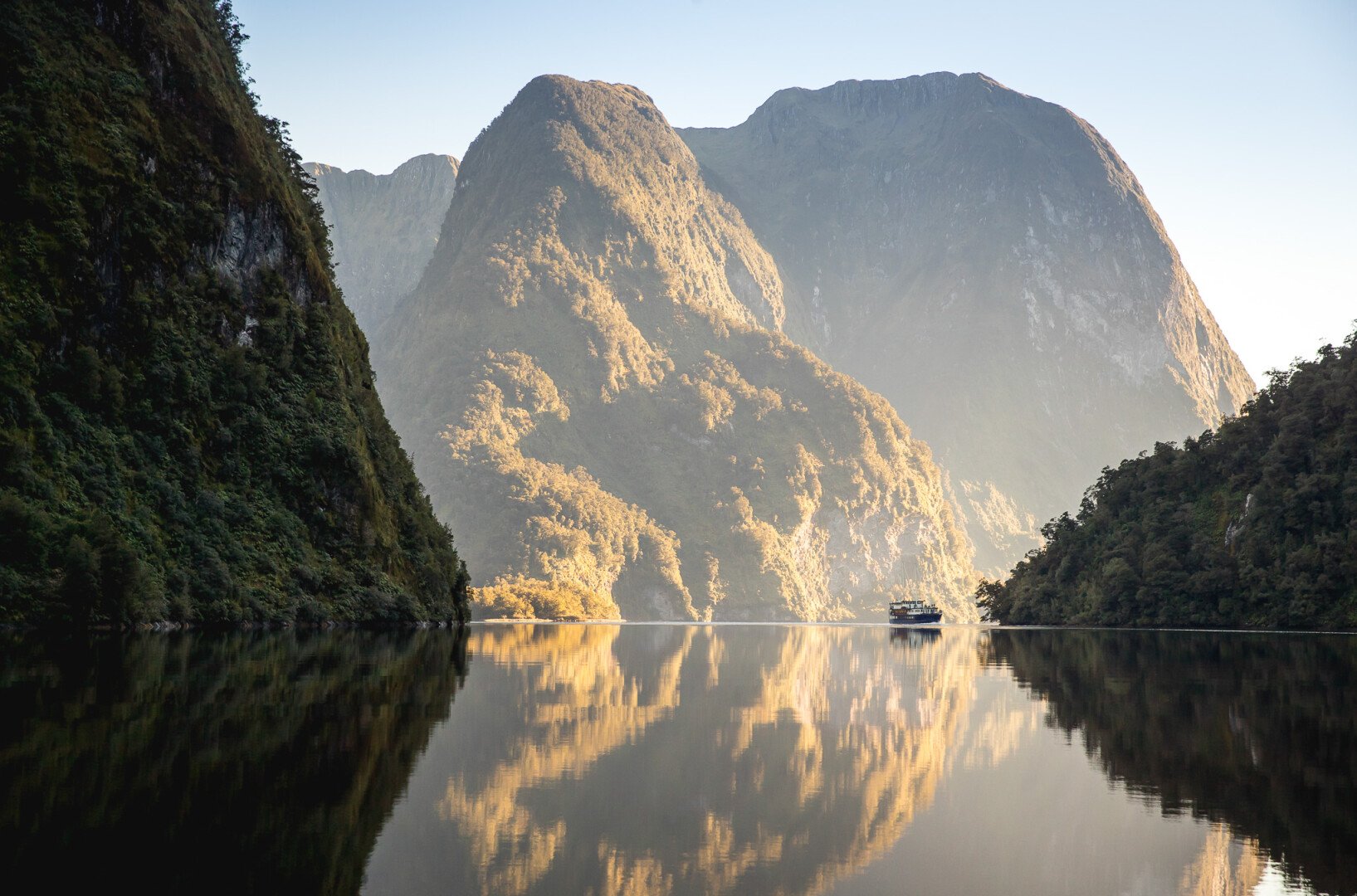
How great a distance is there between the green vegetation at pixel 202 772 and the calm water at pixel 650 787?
0.16 ft

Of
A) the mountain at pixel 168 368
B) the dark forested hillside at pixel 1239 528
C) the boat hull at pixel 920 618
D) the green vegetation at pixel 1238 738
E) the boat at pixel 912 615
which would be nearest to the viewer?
the green vegetation at pixel 1238 738

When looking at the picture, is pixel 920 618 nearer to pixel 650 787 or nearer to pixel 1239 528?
pixel 1239 528

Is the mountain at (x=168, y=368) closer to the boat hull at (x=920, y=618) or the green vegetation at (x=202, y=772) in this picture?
the green vegetation at (x=202, y=772)

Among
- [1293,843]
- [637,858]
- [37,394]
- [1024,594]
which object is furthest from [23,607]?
[1024,594]

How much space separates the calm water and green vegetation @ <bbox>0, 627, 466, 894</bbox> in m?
0.05

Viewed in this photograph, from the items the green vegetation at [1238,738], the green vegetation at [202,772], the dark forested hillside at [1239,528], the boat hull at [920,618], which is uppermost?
the dark forested hillside at [1239,528]

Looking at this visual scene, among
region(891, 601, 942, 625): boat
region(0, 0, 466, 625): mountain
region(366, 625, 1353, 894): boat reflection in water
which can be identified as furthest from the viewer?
region(891, 601, 942, 625): boat

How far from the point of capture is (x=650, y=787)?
1611cm

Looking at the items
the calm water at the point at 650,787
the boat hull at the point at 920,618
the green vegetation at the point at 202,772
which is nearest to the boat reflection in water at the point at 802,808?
the calm water at the point at 650,787

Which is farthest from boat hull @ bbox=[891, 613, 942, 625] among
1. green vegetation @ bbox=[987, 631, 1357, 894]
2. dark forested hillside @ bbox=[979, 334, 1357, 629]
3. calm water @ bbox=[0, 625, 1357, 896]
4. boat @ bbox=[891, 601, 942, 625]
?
calm water @ bbox=[0, 625, 1357, 896]

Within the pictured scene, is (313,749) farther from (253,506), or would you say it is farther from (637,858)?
(253,506)

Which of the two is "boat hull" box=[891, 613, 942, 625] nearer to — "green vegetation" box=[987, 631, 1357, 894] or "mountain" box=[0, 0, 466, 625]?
"mountain" box=[0, 0, 466, 625]

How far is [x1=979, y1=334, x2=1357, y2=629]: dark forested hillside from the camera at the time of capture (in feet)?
339

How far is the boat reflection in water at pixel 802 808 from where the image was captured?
11.9 meters
